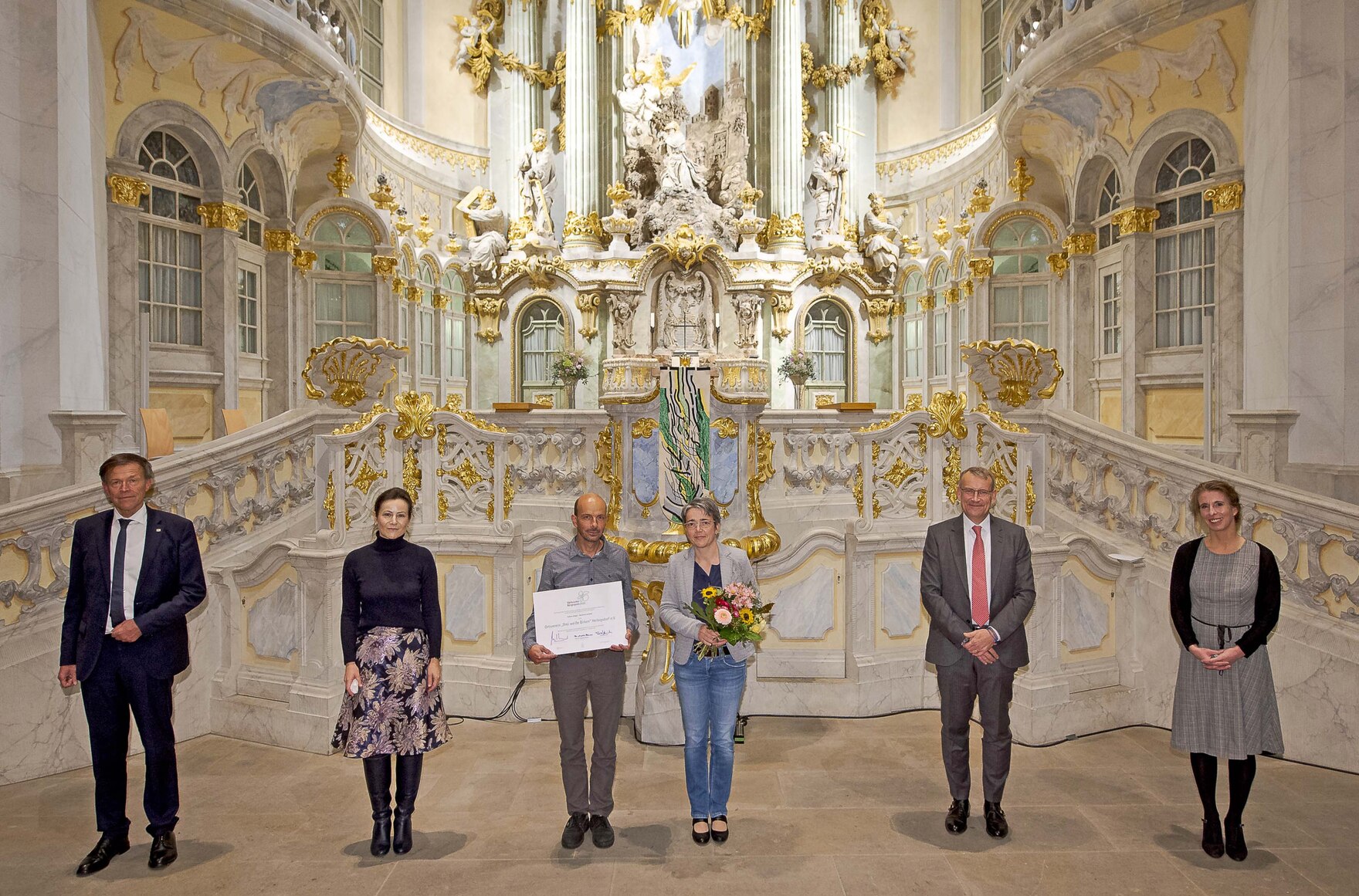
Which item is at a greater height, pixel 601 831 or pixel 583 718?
pixel 583 718

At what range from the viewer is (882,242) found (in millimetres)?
19234

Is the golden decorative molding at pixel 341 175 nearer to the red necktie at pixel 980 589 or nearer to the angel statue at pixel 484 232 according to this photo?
the angel statue at pixel 484 232

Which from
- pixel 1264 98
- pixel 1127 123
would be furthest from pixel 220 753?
pixel 1127 123

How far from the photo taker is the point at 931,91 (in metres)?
19.8

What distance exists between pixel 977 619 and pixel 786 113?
17722 mm

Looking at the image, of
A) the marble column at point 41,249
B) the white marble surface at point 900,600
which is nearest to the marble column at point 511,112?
the marble column at point 41,249

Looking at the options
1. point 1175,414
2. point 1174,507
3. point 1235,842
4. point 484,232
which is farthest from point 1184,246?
point 484,232

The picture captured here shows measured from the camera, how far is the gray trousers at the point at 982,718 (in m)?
4.55

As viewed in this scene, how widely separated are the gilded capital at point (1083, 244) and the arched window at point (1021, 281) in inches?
38.8

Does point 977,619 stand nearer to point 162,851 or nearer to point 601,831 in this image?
point 601,831

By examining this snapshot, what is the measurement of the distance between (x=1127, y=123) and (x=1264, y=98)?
2859 mm

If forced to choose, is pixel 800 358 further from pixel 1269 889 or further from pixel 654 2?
pixel 1269 889

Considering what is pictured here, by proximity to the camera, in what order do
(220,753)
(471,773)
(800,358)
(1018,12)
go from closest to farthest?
1. (471,773)
2. (220,753)
3. (1018,12)
4. (800,358)

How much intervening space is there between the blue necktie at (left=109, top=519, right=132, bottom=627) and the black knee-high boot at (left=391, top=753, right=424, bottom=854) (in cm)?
146
